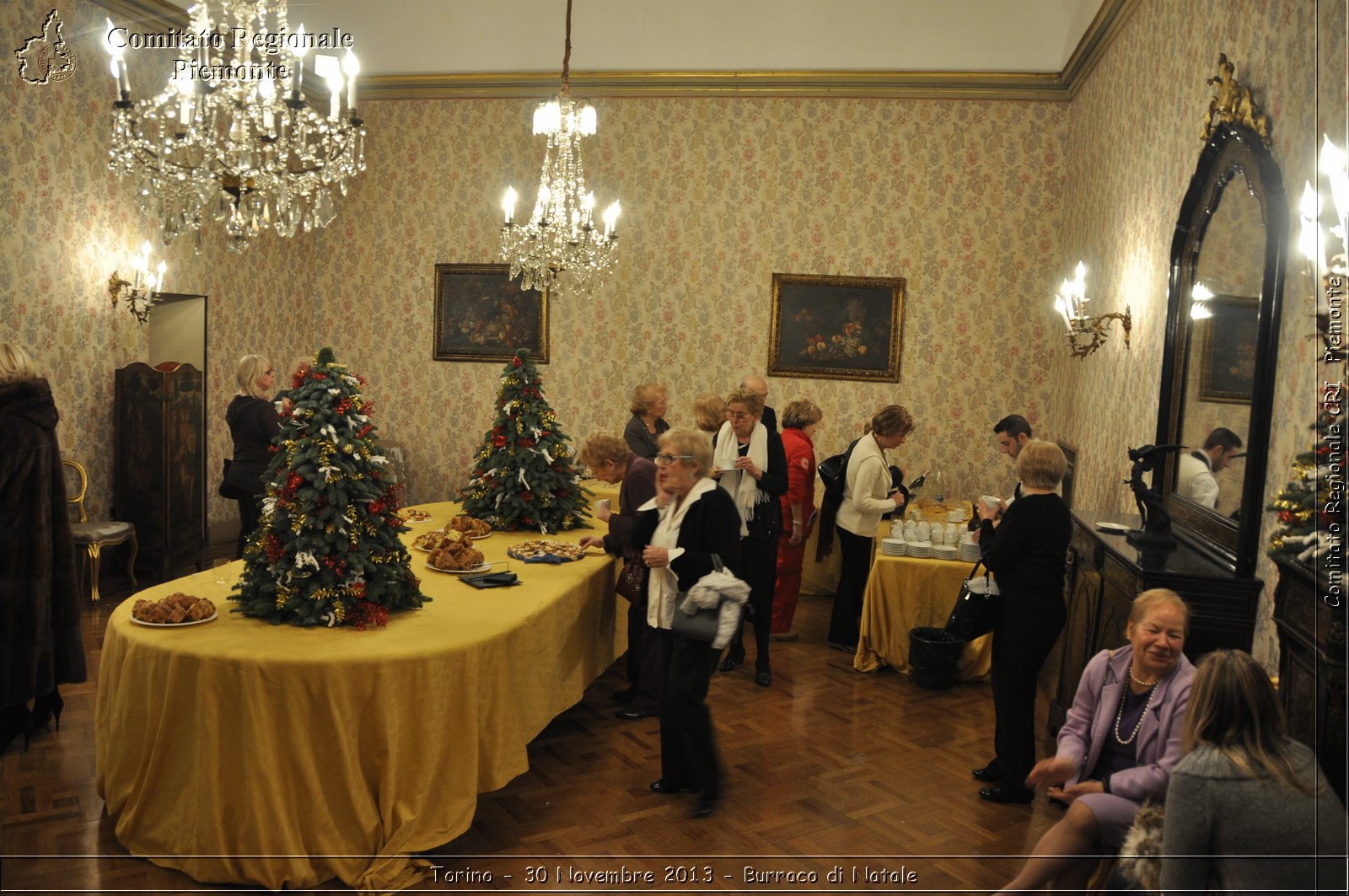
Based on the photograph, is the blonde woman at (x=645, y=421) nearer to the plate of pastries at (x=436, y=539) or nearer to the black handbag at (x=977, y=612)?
the plate of pastries at (x=436, y=539)

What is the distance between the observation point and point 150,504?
7.87 meters

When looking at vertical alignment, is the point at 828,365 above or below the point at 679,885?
above

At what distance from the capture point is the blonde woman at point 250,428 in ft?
21.4

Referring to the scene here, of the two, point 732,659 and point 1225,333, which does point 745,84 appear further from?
point 1225,333

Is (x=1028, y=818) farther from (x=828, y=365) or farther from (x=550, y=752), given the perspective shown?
(x=828, y=365)

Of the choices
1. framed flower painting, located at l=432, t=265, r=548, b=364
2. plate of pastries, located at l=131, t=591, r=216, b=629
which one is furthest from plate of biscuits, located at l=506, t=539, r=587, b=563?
framed flower painting, located at l=432, t=265, r=548, b=364

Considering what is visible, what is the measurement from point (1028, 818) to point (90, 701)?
188 inches

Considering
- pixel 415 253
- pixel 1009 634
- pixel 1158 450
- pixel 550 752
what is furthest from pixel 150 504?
pixel 1158 450

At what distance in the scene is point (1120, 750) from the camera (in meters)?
3.39

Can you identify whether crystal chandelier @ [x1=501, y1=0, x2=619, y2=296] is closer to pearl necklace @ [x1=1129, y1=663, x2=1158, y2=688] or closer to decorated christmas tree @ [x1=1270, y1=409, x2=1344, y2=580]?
pearl necklace @ [x1=1129, y1=663, x2=1158, y2=688]

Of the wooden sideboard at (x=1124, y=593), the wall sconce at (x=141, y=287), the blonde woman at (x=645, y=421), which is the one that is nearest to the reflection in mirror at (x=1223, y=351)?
the wooden sideboard at (x=1124, y=593)

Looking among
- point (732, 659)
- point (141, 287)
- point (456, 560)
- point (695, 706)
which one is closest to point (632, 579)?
point (456, 560)

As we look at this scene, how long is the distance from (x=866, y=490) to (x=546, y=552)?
2.40m

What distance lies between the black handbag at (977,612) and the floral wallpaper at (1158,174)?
3.80 ft
